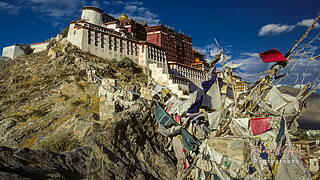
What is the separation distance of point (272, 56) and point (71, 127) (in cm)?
1184

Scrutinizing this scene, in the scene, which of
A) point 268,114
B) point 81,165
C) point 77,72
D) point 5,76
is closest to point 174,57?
point 77,72

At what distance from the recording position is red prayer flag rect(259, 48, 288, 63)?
1141 centimetres

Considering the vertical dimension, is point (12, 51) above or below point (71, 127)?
above

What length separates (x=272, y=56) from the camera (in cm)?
1164

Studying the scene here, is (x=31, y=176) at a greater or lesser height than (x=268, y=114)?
lesser

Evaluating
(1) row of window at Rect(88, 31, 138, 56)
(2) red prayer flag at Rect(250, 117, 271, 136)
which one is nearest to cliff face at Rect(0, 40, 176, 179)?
(1) row of window at Rect(88, 31, 138, 56)

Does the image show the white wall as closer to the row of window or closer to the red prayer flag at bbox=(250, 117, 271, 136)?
the row of window

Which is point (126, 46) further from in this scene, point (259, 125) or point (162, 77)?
point (259, 125)

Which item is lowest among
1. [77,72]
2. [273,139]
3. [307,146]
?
[307,146]

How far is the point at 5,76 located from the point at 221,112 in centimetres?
4096

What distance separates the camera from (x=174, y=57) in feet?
182

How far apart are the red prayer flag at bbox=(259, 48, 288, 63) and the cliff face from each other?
7218 mm

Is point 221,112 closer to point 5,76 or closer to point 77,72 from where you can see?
point 77,72

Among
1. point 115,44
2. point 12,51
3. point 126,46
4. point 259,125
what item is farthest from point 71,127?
point 12,51
